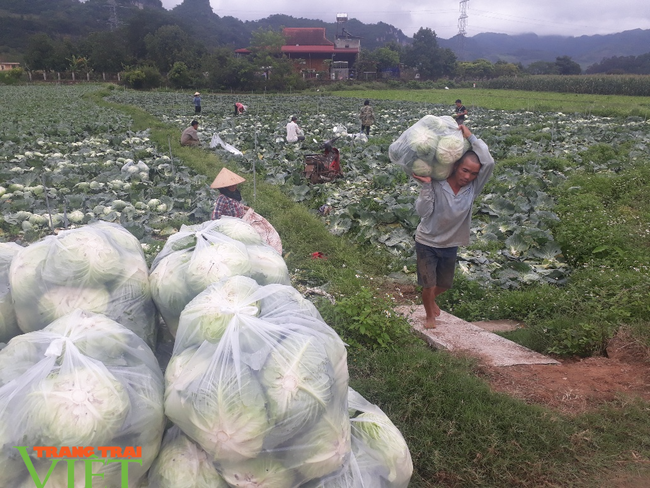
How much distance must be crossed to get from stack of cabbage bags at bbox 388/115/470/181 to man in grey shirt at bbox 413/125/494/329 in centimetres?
11

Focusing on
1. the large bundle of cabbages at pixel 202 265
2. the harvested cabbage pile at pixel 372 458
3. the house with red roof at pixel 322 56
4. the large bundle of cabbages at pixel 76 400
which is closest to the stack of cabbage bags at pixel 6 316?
the large bundle of cabbages at pixel 76 400

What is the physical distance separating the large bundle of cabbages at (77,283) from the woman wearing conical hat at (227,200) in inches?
84.6

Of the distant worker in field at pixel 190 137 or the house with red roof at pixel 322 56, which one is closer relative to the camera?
the distant worker in field at pixel 190 137

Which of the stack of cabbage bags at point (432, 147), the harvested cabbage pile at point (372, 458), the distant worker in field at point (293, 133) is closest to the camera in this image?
the harvested cabbage pile at point (372, 458)

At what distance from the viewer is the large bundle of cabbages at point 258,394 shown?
1574mm

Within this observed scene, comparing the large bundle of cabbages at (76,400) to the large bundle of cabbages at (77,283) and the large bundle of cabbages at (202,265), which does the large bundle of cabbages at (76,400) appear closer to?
the large bundle of cabbages at (77,283)

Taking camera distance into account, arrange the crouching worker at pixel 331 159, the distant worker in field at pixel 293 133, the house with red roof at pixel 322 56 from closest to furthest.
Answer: the crouching worker at pixel 331 159, the distant worker in field at pixel 293 133, the house with red roof at pixel 322 56

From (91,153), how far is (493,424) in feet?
37.9

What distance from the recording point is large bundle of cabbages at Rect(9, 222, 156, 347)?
1.99 m

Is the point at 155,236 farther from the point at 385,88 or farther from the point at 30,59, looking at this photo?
the point at 30,59

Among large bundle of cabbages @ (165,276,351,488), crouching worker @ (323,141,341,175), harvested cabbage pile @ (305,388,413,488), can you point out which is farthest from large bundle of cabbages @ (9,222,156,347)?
crouching worker @ (323,141,341,175)

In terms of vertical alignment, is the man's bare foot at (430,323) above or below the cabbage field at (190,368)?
below

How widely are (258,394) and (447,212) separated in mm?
2869

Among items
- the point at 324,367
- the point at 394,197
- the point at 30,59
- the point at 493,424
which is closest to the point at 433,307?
the point at 493,424
